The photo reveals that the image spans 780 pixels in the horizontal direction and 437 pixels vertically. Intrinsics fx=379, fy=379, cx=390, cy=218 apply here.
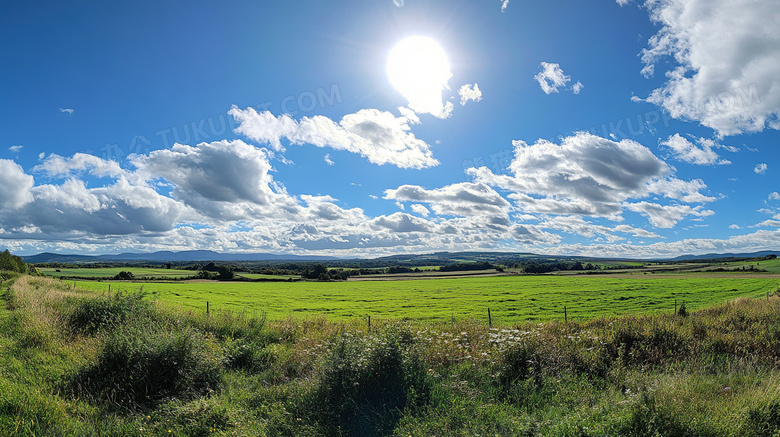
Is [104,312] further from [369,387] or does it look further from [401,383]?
[401,383]

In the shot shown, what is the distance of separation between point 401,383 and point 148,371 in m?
7.21

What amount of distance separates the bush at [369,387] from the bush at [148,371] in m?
3.62

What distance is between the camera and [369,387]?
930 cm

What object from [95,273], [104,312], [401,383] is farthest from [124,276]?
[401,383]

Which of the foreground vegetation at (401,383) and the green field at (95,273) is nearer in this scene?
the foreground vegetation at (401,383)

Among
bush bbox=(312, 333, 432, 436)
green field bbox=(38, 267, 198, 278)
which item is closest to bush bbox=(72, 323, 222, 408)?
bush bbox=(312, 333, 432, 436)

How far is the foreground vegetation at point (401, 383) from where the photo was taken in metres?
7.39

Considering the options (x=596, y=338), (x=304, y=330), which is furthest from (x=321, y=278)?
(x=596, y=338)

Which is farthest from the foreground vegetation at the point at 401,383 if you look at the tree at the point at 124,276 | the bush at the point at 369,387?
the tree at the point at 124,276

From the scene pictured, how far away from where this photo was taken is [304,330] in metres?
17.8

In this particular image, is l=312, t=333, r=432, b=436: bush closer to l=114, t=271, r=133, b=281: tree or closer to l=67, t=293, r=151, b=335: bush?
l=67, t=293, r=151, b=335: bush

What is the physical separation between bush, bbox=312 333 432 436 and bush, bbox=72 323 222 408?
3617mm

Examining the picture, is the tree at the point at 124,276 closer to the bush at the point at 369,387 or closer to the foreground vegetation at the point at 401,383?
the foreground vegetation at the point at 401,383

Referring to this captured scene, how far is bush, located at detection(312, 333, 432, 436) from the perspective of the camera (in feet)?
26.3
